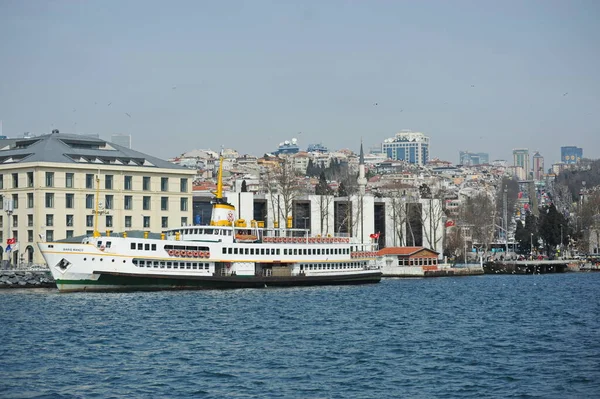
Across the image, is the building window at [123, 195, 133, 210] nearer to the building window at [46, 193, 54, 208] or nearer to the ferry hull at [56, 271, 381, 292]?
the building window at [46, 193, 54, 208]

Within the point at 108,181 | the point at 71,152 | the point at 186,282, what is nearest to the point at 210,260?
the point at 186,282

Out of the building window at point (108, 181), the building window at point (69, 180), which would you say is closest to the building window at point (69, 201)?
the building window at point (69, 180)

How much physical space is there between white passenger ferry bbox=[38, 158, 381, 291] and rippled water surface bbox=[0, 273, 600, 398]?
5.85 feet

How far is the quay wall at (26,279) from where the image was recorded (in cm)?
5431

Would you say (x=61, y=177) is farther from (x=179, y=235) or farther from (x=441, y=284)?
(x=441, y=284)

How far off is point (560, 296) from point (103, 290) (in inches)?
1001

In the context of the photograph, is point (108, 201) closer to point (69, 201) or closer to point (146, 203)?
point (69, 201)

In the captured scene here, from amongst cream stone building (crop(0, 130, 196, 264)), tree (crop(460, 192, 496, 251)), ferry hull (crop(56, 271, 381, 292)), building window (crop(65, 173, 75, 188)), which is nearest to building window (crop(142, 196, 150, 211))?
cream stone building (crop(0, 130, 196, 264))

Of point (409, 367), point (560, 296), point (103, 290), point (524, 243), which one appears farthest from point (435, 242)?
point (409, 367)

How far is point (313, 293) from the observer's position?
52375 mm

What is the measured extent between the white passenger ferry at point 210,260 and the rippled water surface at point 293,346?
1785 millimetres

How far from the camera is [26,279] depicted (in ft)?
180

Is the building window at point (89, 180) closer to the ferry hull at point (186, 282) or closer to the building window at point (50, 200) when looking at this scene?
the building window at point (50, 200)

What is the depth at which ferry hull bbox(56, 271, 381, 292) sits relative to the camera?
4906 centimetres
